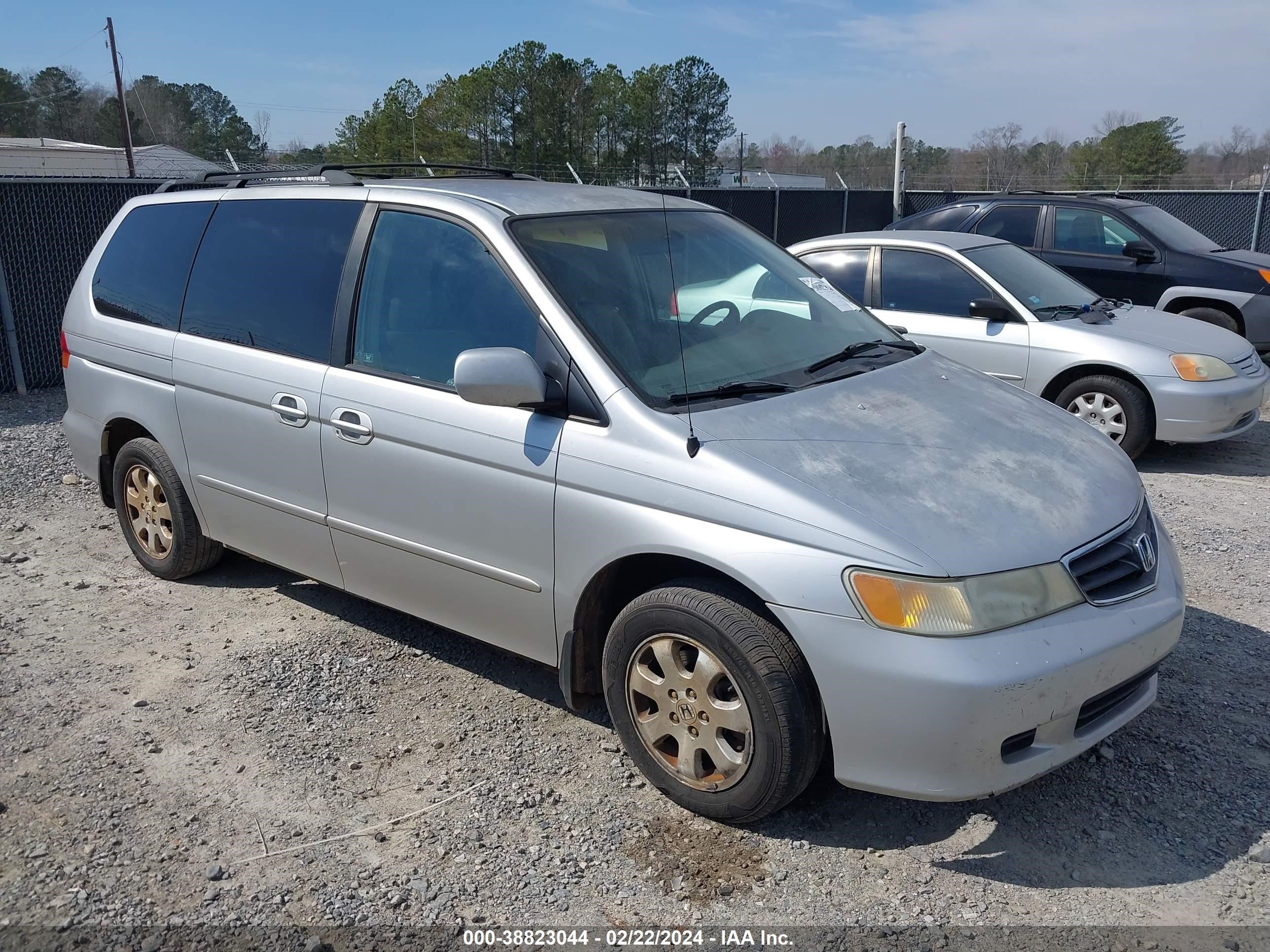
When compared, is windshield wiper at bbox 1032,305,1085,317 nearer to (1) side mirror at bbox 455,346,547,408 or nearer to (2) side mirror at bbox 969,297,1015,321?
(2) side mirror at bbox 969,297,1015,321

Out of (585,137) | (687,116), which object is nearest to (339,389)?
(585,137)

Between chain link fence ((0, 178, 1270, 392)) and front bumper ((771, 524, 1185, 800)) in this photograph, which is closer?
front bumper ((771, 524, 1185, 800))

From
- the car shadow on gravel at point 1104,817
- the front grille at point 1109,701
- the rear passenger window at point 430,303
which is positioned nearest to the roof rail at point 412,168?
the rear passenger window at point 430,303

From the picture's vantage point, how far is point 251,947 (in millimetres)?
2660

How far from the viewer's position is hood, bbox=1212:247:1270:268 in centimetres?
1004

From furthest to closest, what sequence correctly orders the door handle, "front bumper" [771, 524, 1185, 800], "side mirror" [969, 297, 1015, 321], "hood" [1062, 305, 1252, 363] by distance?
1. "side mirror" [969, 297, 1015, 321]
2. "hood" [1062, 305, 1252, 363]
3. the door handle
4. "front bumper" [771, 524, 1185, 800]

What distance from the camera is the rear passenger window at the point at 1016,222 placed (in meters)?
10.2

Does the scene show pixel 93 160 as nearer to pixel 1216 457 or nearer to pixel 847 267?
pixel 847 267

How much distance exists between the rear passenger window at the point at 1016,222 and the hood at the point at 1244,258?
1749mm

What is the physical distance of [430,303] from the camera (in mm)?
3689

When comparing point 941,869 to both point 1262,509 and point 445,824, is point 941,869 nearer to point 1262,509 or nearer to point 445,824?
point 445,824

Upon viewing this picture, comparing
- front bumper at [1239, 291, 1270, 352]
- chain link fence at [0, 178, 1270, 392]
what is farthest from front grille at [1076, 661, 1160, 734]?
front bumper at [1239, 291, 1270, 352]

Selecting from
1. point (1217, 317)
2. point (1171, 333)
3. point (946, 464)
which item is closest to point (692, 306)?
point (946, 464)

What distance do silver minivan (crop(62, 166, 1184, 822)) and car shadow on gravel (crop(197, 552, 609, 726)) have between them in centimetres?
46
